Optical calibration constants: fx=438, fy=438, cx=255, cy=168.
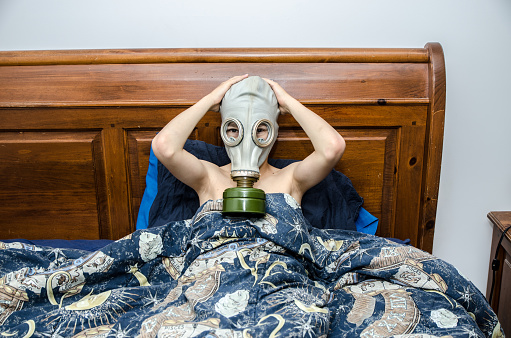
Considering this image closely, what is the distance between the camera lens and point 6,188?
172 centimetres

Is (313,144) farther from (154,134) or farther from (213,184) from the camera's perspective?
(154,134)

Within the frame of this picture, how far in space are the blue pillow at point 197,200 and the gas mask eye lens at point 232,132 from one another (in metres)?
0.19

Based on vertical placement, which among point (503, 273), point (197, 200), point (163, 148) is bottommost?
point (503, 273)

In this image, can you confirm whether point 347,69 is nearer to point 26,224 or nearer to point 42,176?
point 42,176

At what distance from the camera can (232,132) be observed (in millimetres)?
1488

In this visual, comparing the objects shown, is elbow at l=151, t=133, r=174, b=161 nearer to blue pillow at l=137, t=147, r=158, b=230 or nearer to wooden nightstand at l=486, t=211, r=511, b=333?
blue pillow at l=137, t=147, r=158, b=230

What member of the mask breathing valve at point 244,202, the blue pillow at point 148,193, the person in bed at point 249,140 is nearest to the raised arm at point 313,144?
the person in bed at point 249,140

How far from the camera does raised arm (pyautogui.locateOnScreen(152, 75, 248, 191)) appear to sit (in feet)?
4.68

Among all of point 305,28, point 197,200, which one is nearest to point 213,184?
point 197,200

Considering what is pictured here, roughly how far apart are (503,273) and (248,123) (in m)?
1.14

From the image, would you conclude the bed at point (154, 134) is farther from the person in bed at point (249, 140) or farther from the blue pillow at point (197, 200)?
the person in bed at point (249, 140)

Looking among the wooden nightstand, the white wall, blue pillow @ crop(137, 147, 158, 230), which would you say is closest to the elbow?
blue pillow @ crop(137, 147, 158, 230)

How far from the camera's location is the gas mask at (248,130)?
138 cm

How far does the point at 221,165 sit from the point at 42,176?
27.9 inches
